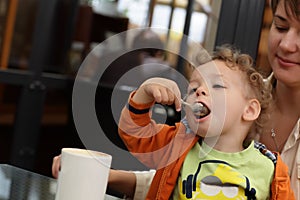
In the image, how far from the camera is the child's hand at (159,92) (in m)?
0.96

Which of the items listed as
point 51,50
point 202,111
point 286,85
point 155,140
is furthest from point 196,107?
point 51,50

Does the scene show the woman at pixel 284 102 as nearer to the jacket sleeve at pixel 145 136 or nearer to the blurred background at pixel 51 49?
the jacket sleeve at pixel 145 136

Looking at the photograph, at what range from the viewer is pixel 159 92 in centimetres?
97

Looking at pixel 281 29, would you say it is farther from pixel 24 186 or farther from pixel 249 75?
pixel 24 186

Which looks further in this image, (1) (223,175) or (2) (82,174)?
(1) (223,175)

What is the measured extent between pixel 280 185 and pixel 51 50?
2.71m

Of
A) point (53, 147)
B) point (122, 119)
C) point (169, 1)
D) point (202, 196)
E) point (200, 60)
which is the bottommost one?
point (53, 147)

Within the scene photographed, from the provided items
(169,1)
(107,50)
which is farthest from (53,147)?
(169,1)

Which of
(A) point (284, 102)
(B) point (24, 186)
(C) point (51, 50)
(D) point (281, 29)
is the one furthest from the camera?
(C) point (51, 50)

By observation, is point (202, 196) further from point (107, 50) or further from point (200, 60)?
point (107, 50)

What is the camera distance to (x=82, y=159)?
0.83 meters

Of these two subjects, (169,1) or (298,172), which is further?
(169,1)

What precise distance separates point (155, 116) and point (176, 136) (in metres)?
0.06

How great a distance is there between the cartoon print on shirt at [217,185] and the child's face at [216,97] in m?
0.08
